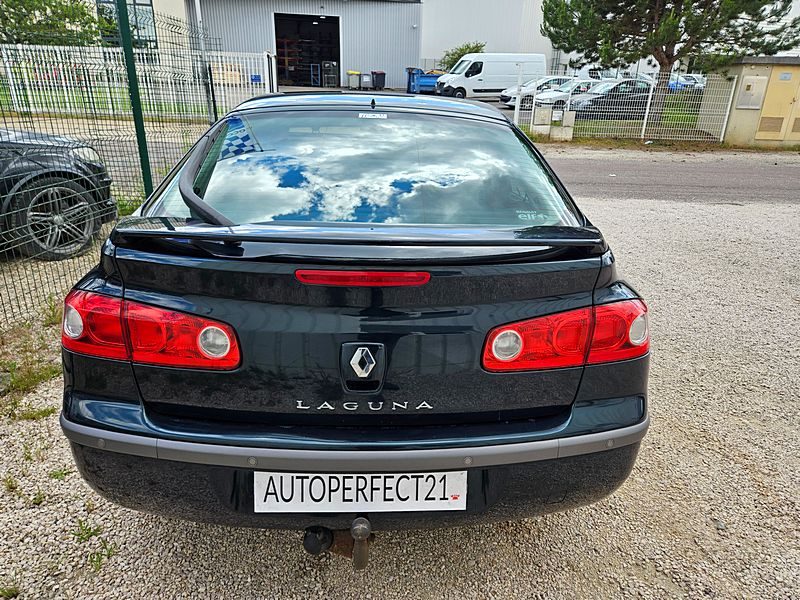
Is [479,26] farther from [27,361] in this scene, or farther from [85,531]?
[85,531]

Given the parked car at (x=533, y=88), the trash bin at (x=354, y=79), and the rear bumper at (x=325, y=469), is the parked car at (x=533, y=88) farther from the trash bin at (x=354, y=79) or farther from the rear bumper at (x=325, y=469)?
the rear bumper at (x=325, y=469)

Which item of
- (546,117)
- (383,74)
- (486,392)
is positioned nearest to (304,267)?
(486,392)

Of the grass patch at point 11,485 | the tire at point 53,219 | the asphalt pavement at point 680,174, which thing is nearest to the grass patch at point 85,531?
the grass patch at point 11,485

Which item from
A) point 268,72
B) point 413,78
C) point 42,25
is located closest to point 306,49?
point 413,78

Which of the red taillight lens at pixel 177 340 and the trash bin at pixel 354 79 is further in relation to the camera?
the trash bin at pixel 354 79

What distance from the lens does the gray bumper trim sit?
1528mm

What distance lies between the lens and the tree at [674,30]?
597 inches

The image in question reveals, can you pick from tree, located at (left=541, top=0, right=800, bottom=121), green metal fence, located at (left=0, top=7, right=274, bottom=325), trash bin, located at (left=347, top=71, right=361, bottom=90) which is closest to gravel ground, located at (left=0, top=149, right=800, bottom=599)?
green metal fence, located at (left=0, top=7, right=274, bottom=325)

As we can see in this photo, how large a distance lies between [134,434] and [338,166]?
120 centimetres

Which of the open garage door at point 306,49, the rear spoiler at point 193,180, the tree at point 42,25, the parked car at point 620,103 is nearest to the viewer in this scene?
the rear spoiler at point 193,180

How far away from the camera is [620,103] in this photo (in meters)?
15.7

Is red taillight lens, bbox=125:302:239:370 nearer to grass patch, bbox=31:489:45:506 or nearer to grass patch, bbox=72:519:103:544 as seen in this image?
grass patch, bbox=72:519:103:544

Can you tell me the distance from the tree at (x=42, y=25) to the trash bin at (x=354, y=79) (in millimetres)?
28256

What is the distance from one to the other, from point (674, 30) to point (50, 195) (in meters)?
16.4
